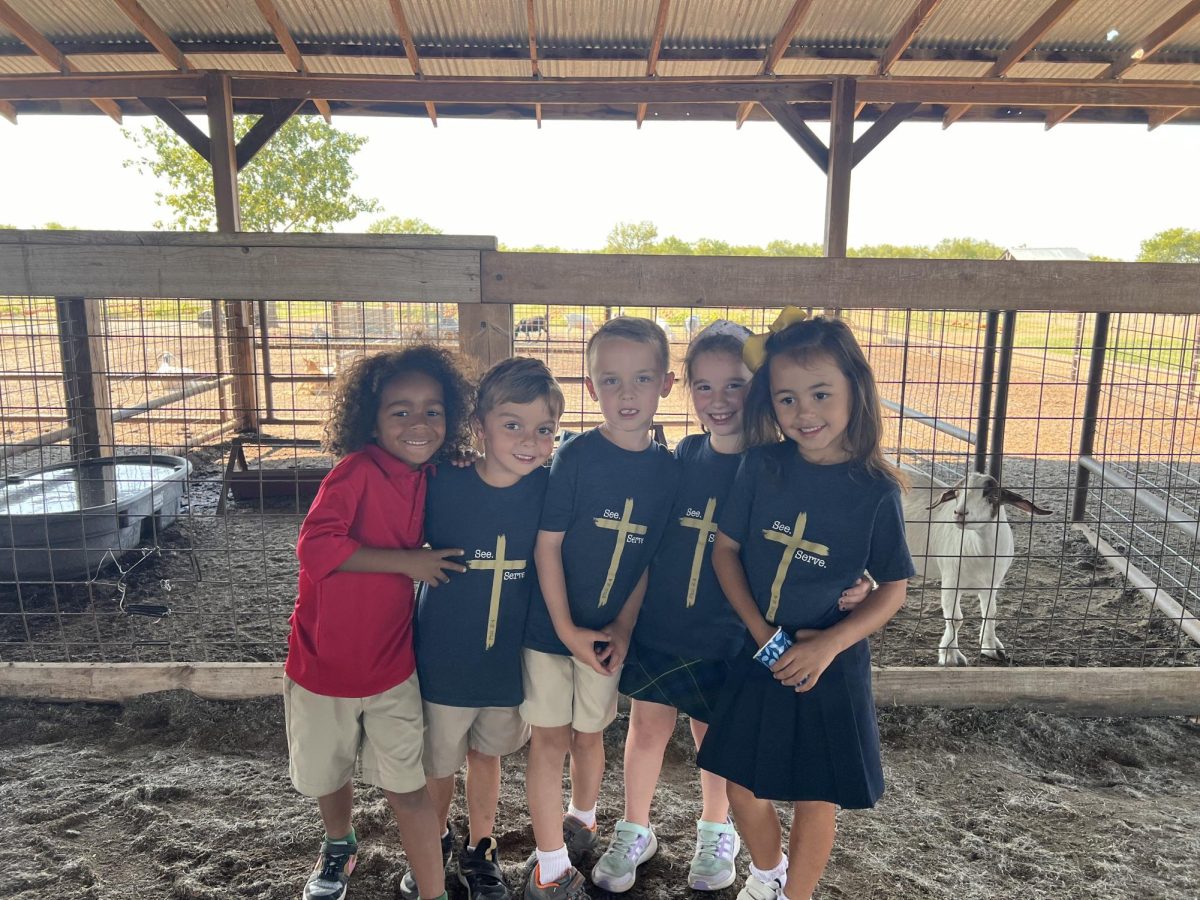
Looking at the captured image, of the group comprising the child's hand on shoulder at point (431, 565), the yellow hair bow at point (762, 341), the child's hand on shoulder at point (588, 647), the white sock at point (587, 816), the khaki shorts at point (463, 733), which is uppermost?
the yellow hair bow at point (762, 341)

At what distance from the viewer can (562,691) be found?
2.07 metres

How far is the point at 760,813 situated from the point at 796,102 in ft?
21.3

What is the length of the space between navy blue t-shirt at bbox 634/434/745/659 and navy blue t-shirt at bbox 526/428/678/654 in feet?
0.19

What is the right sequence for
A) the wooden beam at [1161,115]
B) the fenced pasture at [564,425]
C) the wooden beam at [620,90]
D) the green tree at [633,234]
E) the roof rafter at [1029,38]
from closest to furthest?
the fenced pasture at [564,425] → the roof rafter at [1029,38] → the wooden beam at [620,90] → the wooden beam at [1161,115] → the green tree at [633,234]

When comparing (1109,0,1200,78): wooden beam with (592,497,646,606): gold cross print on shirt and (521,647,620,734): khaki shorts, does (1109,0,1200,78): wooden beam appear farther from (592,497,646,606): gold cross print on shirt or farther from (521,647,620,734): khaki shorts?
(521,647,620,734): khaki shorts

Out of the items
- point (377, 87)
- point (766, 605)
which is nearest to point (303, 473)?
point (377, 87)

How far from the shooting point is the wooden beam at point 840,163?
6.57 metres

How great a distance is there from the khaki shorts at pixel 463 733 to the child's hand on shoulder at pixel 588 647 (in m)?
0.27

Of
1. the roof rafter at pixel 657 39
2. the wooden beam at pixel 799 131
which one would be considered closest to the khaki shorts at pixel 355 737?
the roof rafter at pixel 657 39

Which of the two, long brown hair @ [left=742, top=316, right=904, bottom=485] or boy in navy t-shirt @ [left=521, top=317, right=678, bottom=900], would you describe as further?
boy in navy t-shirt @ [left=521, top=317, right=678, bottom=900]

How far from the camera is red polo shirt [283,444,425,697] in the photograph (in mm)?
1888

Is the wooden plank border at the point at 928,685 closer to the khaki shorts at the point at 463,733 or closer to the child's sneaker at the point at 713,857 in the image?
the child's sneaker at the point at 713,857

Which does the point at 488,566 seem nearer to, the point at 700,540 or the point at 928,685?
the point at 700,540

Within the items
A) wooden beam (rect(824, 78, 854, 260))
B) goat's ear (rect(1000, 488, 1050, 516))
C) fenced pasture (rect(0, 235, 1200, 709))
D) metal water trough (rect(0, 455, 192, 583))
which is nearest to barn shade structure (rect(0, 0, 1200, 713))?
wooden beam (rect(824, 78, 854, 260))
